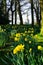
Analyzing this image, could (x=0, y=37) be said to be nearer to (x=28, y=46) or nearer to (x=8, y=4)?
(x=28, y=46)

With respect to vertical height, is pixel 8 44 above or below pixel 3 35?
below

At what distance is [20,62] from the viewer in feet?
12.0

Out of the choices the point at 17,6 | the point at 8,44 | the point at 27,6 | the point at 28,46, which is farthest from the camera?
the point at 27,6

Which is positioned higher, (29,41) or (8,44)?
(29,41)

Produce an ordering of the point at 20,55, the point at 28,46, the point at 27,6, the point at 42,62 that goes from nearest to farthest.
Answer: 1. the point at 42,62
2. the point at 20,55
3. the point at 28,46
4. the point at 27,6

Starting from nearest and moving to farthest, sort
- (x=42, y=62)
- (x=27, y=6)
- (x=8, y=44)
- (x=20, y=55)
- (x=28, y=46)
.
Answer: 1. (x=42, y=62)
2. (x=20, y=55)
3. (x=28, y=46)
4. (x=8, y=44)
5. (x=27, y=6)

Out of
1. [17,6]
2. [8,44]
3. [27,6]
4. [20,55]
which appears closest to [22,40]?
[20,55]

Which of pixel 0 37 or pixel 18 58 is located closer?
pixel 18 58

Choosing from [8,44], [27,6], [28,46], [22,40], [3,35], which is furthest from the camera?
[27,6]

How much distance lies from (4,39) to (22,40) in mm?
2389

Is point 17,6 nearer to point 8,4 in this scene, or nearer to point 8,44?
point 8,4

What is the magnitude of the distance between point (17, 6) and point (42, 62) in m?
26.2

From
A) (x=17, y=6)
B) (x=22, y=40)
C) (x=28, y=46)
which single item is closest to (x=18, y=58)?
(x=28, y=46)

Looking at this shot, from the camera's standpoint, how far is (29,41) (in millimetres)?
4938
